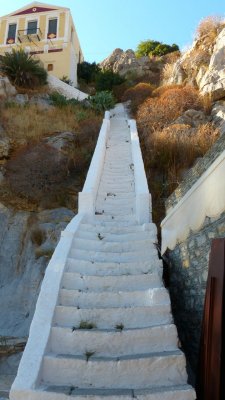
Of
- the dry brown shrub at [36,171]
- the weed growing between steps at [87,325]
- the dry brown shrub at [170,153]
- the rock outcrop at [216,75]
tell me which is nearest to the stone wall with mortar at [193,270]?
the weed growing between steps at [87,325]

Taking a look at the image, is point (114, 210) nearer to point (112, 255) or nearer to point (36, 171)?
point (112, 255)

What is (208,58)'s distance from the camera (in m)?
14.7

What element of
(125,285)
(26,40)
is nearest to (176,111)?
(125,285)

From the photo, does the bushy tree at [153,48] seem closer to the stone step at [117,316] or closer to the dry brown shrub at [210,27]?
the dry brown shrub at [210,27]

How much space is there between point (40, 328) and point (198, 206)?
6.34 feet

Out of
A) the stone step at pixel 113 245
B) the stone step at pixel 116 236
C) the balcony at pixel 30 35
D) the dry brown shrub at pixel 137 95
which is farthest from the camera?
the balcony at pixel 30 35

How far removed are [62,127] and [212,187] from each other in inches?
383

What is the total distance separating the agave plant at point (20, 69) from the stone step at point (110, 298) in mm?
15384

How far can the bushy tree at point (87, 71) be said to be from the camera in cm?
2528

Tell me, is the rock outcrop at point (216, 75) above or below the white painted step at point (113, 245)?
above

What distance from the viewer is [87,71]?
83.6 feet

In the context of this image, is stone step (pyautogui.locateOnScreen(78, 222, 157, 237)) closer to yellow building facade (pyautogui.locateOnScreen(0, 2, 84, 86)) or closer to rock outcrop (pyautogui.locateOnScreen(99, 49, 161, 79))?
rock outcrop (pyautogui.locateOnScreen(99, 49, 161, 79))

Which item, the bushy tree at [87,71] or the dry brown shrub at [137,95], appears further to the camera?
the bushy tree at [87,71]

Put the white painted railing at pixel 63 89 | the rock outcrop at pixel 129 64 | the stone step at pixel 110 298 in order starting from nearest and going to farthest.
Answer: the stone step at pixel 110 298, the white painted railing at pixel 63 89, the rock outcrop at pixel 129 64
